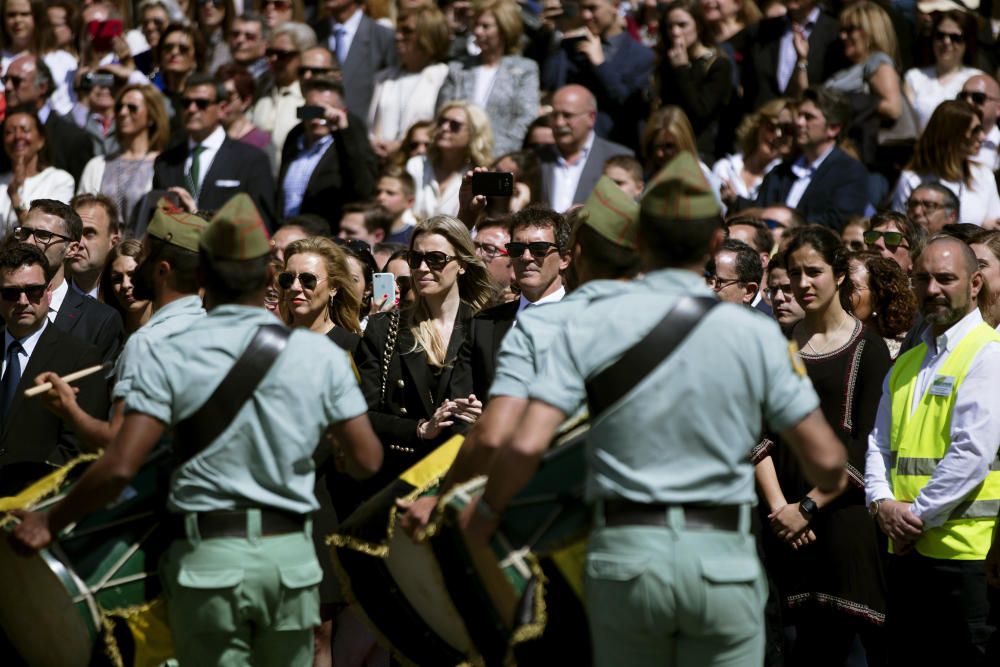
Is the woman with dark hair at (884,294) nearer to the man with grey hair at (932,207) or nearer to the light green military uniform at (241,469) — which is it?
the man with grey hair at (932,207)

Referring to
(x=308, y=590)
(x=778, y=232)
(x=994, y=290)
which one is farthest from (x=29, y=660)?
(x=778, y=232)

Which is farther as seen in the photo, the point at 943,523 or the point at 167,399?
the point at 943,523

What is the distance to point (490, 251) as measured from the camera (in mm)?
8875

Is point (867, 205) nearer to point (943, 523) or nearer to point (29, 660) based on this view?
point (943, 523)

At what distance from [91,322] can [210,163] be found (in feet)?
11.9

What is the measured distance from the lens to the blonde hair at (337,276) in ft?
26.0

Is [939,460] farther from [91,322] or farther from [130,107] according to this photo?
[130,107]

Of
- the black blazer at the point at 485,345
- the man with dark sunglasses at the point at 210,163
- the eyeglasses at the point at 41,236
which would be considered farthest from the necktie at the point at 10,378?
the man with dark sunglasses at the point at 210,163

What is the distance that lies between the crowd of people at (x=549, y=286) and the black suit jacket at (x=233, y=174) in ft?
0.08

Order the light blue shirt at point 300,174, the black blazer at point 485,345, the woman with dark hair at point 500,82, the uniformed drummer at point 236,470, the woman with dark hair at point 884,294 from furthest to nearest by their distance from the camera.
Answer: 1. the woman with dark hair at point 500,82
2. the light blue shirt at point 300,174
3. the woman with dark hair at point 884,294
4. the black blazer at point 485,345
5. the uniformed drummer at point 236,470

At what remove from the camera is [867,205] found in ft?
37.1

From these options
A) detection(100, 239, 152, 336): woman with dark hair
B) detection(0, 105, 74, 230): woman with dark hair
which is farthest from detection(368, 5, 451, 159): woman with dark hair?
detection(100, 239, 152, 336): woman with dark hair

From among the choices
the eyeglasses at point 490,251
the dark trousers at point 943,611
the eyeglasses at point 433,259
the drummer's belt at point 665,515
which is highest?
the drummer's belt at point 665,515

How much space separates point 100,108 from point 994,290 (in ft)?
29.1
